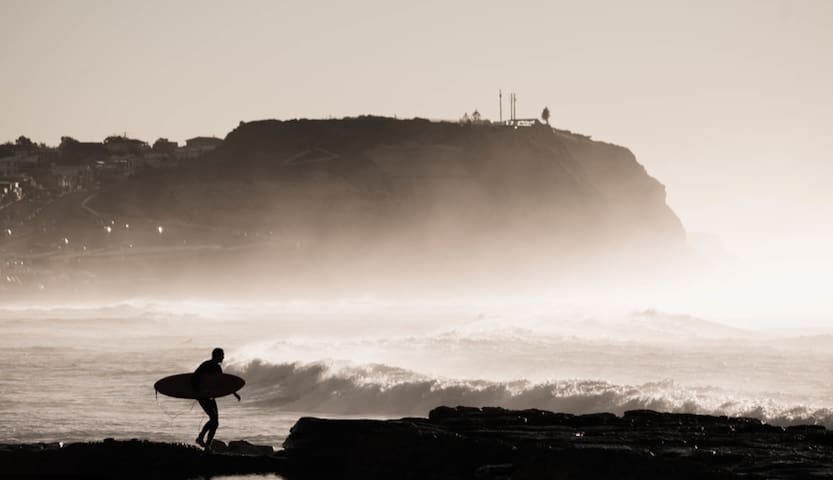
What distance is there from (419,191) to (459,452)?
153832 mm

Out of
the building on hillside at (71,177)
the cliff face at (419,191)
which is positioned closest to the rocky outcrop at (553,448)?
the cliff face at (419,191)

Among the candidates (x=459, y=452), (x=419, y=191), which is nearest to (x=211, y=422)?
(x=459, y=452)

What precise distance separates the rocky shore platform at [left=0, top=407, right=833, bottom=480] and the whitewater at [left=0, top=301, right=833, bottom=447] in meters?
5.68

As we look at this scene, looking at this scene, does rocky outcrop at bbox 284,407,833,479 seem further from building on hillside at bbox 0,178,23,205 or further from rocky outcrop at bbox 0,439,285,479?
building on hillside at bbox 0,178,23,205

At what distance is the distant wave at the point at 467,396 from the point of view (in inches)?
1125

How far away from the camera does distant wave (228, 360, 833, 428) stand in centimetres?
2858

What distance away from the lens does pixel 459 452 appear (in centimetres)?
1689

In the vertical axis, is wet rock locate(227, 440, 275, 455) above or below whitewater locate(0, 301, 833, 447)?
below

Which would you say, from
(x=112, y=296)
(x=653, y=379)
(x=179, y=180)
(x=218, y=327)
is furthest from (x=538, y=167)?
(x=653, y=379)

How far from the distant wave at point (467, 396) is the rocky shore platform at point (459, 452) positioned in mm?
8103

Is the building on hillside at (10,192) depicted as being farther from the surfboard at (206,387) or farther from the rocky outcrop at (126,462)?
the rocky outcrop at (126,462)

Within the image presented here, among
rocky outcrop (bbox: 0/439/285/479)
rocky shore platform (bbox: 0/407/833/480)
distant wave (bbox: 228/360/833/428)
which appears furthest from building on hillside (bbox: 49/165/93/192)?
rocky shore platform (bbox: 0/407/833/480)

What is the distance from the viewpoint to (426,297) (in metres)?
142

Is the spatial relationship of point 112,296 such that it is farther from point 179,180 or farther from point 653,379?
point 653,379
